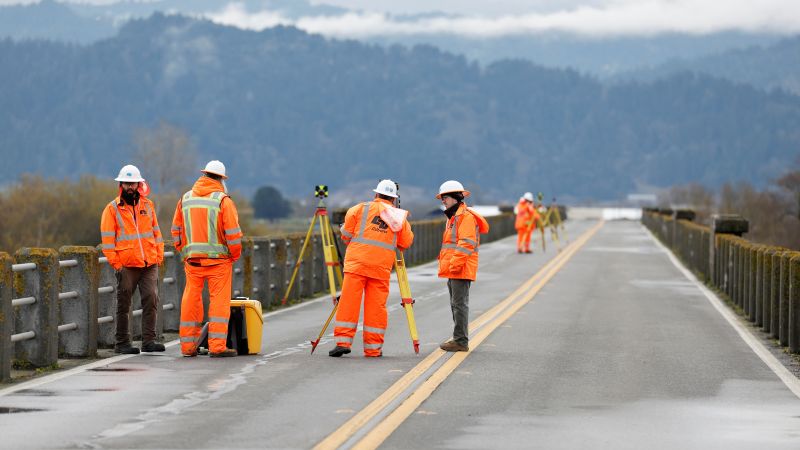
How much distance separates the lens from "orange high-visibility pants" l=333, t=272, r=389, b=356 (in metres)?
15.5

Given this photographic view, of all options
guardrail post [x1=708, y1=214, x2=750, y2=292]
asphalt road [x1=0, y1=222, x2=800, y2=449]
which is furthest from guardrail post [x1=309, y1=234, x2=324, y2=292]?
guardrail post [x1=708, y1=214, x2=750, y2=292]

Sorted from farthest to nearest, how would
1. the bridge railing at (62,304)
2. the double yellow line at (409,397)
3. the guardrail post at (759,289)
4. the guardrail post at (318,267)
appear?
the guardrail post at (318,267)
the guardrail post at (759,289)
the bridge railing at (62,304)
the double yellow line at (409,397)

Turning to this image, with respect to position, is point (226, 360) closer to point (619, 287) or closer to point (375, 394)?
point (375, 394)

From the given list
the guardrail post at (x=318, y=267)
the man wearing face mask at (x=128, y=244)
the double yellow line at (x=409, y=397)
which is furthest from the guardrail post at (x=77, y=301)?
the guardrail post at (x=318, y=267)

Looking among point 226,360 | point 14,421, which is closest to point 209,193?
point 226,360

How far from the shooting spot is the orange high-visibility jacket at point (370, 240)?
15.4 m

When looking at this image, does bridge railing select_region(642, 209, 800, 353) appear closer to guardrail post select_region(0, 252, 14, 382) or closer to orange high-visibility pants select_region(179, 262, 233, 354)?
orange high-visibility pants select_region(179, 262, 233, 354)

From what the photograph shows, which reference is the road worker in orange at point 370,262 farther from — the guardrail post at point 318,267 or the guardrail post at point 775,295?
the guardrail post at point 318,267

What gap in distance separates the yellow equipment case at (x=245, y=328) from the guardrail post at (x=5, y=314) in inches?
120

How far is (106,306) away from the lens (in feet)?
54.9

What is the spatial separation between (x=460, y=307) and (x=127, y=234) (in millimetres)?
3751

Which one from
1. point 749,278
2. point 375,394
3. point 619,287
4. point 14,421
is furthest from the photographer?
point 619,287

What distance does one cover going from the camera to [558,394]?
12711 mm

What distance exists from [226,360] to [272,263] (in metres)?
10.2
